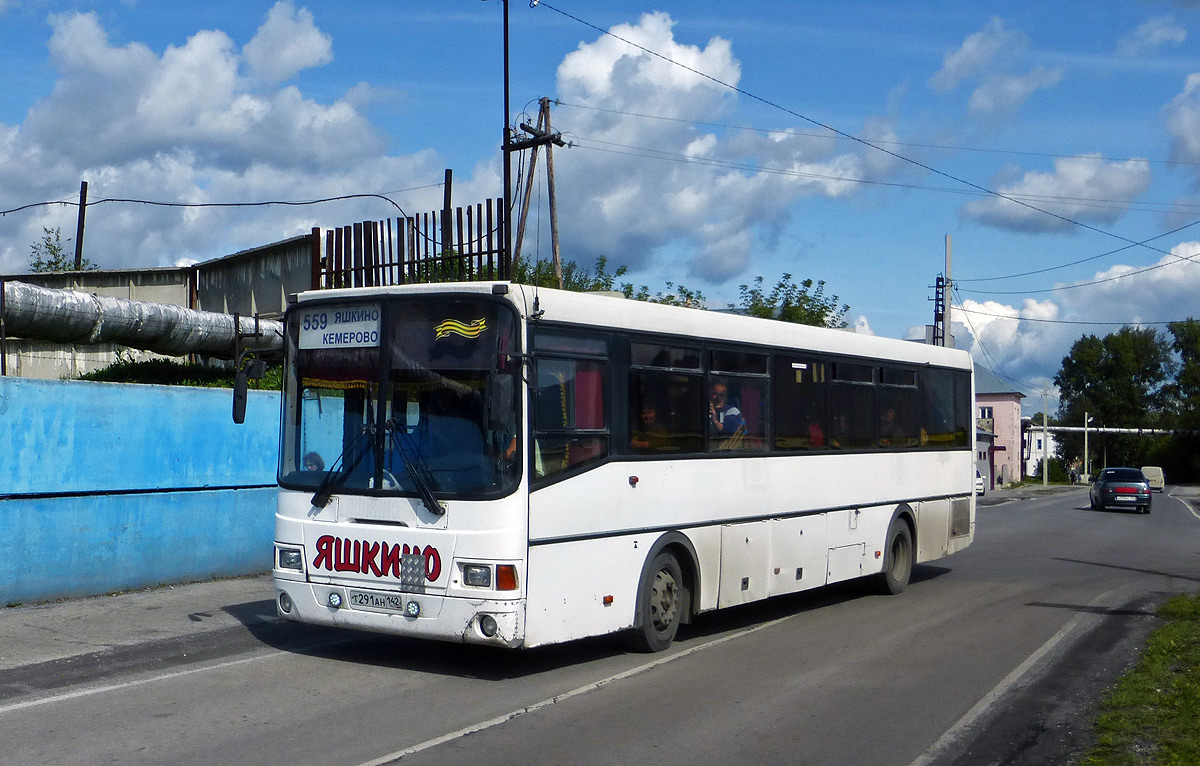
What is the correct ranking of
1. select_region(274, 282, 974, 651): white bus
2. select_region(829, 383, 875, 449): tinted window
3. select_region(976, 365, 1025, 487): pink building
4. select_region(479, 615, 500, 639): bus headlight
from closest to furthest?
select_region(479, 615, 500, 639): bus headlight, select_region(274, 282, 974, 651): white bus, select_region(829, 383, 875, 449): tinted window, select_region(976, 365, 1025, 487): pink building

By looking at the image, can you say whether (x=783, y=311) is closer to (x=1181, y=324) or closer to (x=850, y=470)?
(x=850, y=470)

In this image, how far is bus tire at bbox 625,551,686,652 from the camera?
9.46 metres

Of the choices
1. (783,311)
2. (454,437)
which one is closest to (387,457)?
(454,437)

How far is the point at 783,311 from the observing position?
32.8m

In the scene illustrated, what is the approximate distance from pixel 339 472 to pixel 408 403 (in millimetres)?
821

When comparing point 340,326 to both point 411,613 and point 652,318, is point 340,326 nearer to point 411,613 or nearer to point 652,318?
point 411,613

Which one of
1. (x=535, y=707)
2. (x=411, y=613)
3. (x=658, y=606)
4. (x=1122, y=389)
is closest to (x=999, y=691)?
(x=658, y=606)

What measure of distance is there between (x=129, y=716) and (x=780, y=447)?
6708 mm

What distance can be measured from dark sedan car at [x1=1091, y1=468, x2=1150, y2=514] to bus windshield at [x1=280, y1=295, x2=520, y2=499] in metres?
38.5

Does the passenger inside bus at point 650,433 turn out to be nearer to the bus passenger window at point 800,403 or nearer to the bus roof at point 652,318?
the bus roof at point 652,318

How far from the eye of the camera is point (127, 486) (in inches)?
507

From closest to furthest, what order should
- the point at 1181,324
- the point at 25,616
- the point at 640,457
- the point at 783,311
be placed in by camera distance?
the point at 640,457 < the point at 25,616 < the point at 783,311 < the point at 1181,324

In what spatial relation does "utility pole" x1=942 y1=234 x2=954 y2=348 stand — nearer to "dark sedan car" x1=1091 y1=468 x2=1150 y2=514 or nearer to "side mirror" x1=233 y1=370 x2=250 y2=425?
"dark sedan car" x1=1091 y1=468 x2=1150 y2=514

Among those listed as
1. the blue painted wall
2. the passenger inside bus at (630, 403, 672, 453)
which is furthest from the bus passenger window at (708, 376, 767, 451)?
the blue painted wall
